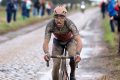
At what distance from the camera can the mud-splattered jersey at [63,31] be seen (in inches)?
343

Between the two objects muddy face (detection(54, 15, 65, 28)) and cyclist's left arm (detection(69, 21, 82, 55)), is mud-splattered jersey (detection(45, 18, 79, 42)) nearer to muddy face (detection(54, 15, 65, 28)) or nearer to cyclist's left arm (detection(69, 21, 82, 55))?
cyclist's left arm (detection(69, 21, 82, 55))

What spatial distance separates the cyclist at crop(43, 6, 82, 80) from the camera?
8422 mm

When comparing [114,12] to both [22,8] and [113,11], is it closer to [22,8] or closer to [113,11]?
[113,11]

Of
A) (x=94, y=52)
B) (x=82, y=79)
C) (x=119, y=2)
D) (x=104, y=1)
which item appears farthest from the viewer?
(x=104, y=1)

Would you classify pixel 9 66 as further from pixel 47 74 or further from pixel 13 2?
pixel 13 2

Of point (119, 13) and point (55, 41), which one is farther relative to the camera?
point (119, 13)

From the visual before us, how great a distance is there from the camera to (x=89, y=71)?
12641 mm

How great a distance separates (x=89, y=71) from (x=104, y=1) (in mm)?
29232

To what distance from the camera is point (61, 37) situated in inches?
356

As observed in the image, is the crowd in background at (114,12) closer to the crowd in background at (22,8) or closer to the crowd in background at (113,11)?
the crowd in background at (113,11)

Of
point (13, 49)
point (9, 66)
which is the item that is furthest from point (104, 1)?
point (9, 66)

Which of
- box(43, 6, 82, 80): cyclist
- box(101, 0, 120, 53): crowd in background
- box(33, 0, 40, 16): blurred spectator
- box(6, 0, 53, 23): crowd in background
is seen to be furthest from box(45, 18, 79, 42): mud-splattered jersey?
box(33, 0, 40, 16): blurred spectator

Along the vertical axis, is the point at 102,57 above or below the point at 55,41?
below

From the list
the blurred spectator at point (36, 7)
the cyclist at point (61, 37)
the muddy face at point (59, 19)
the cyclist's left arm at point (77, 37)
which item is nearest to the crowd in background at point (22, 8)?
the blurred spectator at point (36, 7)
